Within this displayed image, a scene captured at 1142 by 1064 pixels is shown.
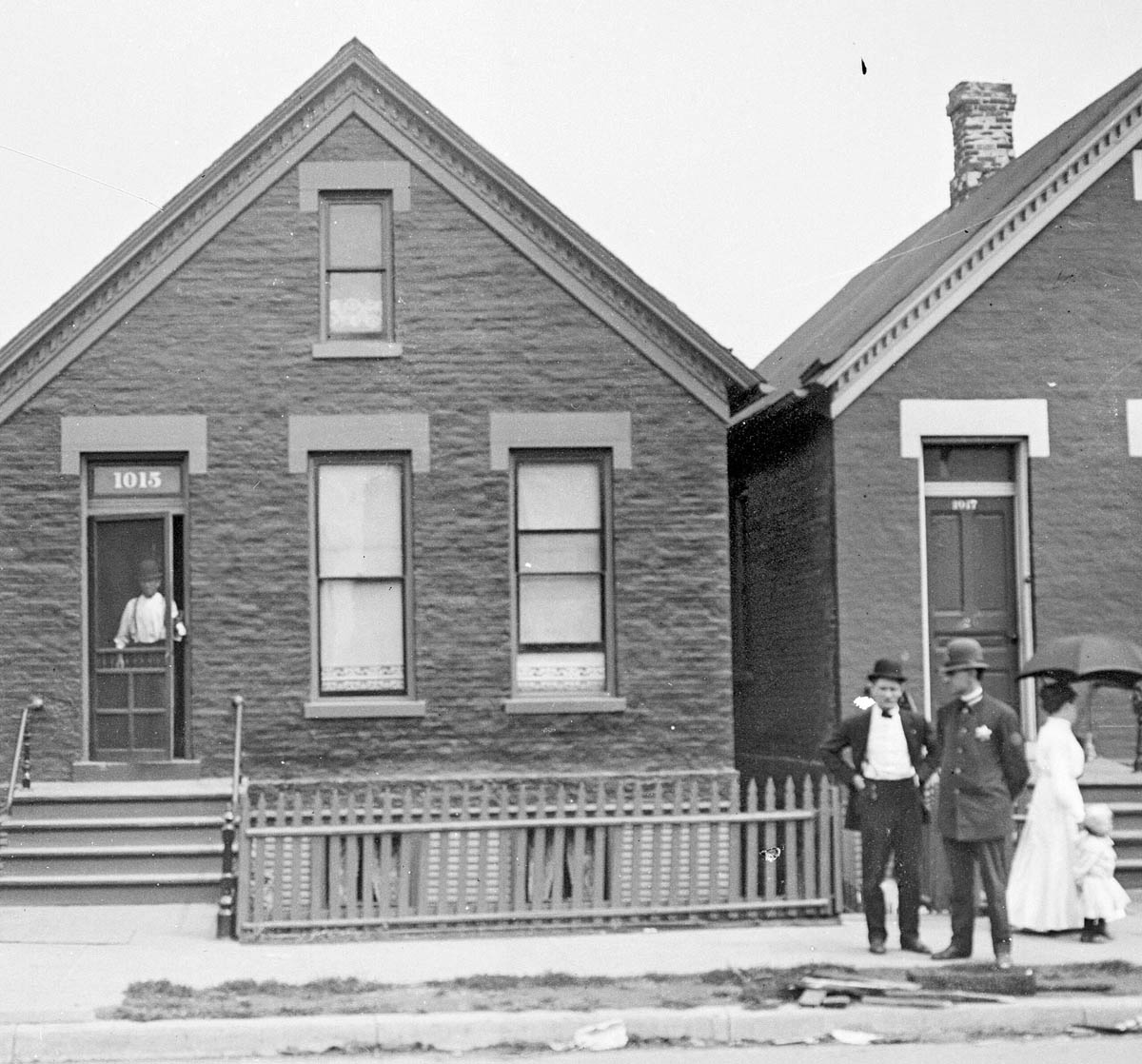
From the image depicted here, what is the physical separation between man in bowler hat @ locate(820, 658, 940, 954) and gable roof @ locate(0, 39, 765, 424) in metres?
4.93

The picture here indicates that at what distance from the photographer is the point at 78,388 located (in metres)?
16.7

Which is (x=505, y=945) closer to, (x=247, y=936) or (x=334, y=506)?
(x=247, y=936)

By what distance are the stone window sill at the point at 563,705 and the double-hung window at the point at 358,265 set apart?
341cm

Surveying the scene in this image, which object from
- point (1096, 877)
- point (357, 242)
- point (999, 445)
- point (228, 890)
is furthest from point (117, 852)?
point (999, 445)

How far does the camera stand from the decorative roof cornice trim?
16.9 metres

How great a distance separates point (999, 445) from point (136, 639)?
786 cm

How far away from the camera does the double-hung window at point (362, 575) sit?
1692cm

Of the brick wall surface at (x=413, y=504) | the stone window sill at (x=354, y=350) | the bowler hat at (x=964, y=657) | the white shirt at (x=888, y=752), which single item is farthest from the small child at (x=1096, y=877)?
the stone window sill at (x=354, y=350)

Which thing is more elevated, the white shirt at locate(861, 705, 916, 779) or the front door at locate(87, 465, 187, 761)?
the front door at locate(87, 465, 187, 761)

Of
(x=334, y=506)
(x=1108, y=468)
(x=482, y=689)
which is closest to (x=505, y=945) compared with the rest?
(x=482, y=689)

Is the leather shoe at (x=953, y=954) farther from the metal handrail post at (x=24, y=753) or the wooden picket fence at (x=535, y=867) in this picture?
the metal handrail post at (x=24, y=753)

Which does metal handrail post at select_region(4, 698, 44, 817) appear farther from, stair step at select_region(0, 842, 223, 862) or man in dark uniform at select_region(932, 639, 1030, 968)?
man in dark uniform at select_region(932, 639, 1030, 968)

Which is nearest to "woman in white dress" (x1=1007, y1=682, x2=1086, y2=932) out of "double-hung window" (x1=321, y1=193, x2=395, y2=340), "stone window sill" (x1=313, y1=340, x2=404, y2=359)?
"stone window sill" (x1=313, y1=340, x2=404, y2=359)

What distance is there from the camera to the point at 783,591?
1856 centimetres
